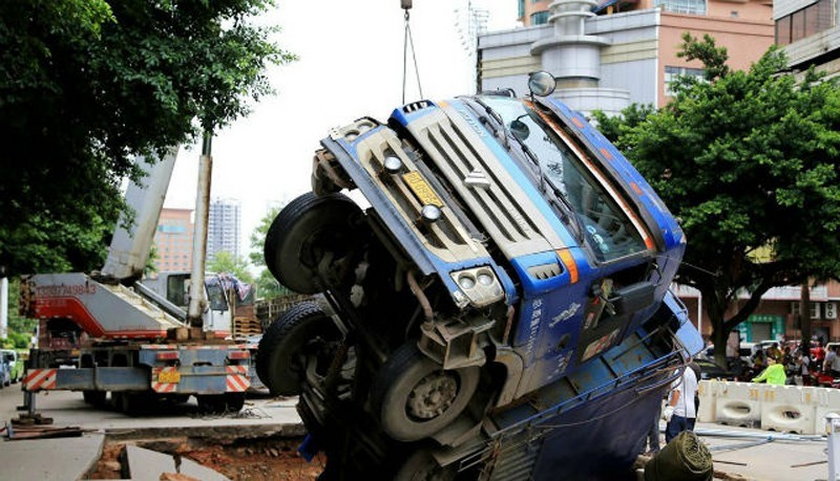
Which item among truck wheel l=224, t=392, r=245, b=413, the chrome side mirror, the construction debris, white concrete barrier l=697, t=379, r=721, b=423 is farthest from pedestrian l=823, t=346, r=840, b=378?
the chrome side mirror

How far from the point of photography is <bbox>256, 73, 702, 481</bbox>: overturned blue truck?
655 centimetres

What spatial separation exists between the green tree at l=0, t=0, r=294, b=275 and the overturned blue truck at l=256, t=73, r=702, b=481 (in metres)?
2.67

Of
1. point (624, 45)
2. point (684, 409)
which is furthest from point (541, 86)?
point (624, 45)

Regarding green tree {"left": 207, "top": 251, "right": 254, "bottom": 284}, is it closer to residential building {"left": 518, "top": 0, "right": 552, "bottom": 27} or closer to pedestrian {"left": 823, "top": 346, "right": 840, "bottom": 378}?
residential building {"left": 518, "top": 0, "right": 552, "bottom": 27}

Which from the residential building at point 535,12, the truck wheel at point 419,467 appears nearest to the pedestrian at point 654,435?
the truck wheel at point 419,467

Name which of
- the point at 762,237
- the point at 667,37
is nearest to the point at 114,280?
the point at 762,237

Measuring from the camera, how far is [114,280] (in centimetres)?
1766

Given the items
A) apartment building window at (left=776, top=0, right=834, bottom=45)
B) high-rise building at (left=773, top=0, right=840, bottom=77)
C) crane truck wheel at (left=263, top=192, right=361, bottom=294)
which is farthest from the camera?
apartment building window at (left=776, top=0, right=834, bottom=45)

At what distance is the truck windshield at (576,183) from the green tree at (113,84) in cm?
321

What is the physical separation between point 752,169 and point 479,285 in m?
19.0

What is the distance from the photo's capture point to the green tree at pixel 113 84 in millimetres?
9245

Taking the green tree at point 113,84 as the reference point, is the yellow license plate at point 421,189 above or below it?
below

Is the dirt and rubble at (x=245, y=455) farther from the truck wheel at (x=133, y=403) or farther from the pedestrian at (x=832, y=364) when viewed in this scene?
the pedestrian at (x=832, y=364)

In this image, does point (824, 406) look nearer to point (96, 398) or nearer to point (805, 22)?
point (96, 398)
